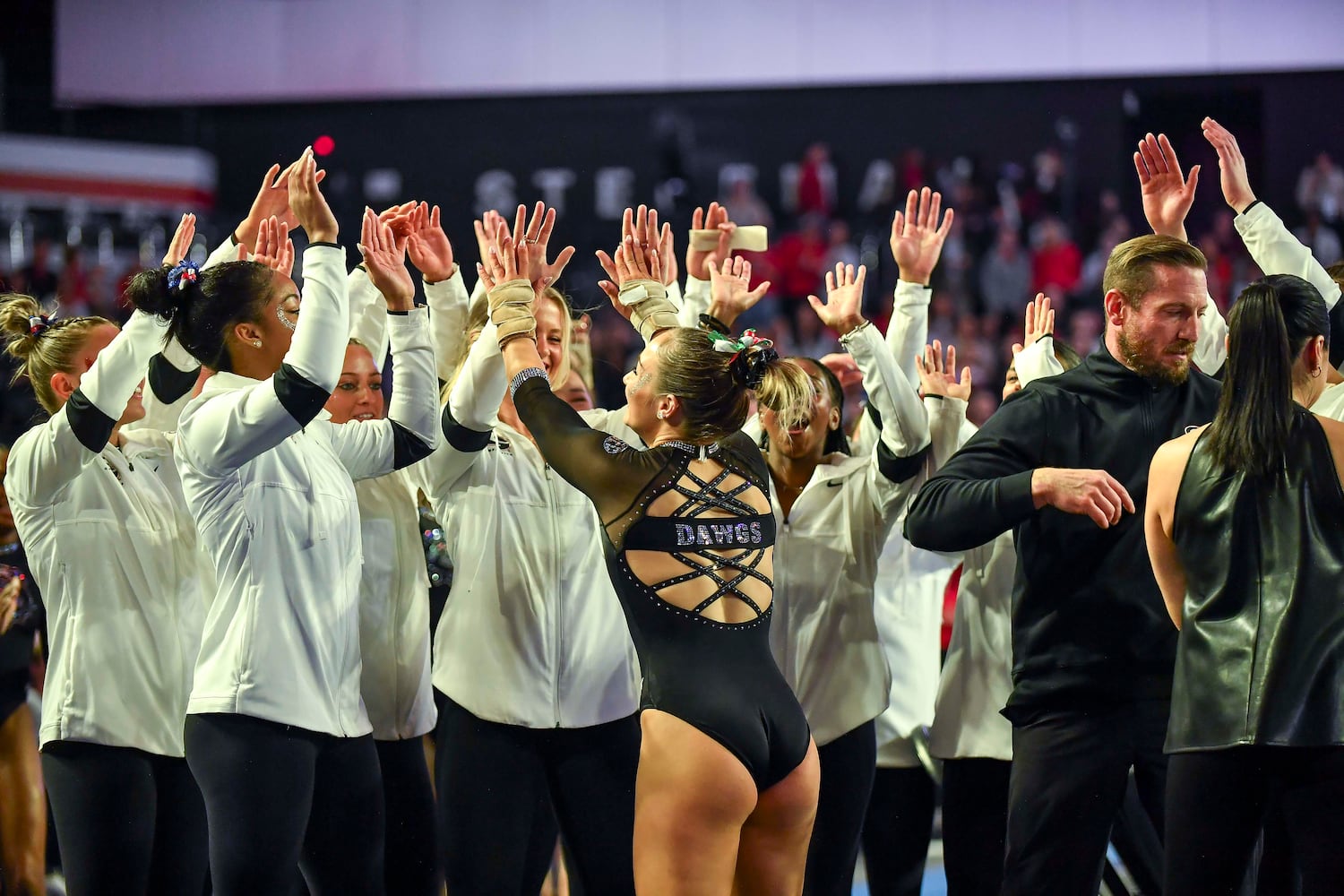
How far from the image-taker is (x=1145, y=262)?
3.41 m

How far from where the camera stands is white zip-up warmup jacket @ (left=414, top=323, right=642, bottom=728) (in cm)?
349

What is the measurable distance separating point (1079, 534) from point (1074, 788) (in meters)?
0.59

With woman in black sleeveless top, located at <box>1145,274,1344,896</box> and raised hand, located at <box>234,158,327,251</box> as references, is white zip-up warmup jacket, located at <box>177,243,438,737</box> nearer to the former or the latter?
raised hand, located at <box>234,158,327,251</box>

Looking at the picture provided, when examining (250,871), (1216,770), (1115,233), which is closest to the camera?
(1216,770)

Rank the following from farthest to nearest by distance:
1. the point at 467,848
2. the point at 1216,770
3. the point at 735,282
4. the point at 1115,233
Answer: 1. the point at 1115,233
2. the point at 735,282
3. the point at 467,848
4. the point at 1216,770

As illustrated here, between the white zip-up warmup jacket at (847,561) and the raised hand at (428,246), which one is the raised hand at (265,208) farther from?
the white zip-up warmup jacket at (847,561)

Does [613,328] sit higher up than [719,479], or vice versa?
[613,328]

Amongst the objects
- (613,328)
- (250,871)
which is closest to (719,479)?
(250,871)

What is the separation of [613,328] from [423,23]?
10.7 feet

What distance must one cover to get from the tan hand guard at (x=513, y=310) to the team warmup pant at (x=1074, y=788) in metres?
1.55

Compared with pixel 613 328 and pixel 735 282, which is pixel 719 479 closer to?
pixel 735 282

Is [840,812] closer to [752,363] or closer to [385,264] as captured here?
[752,363]

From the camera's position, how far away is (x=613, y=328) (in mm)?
11547

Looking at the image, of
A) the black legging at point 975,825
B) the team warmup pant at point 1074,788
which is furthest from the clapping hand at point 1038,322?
the team warmup pant at point 1074,788
